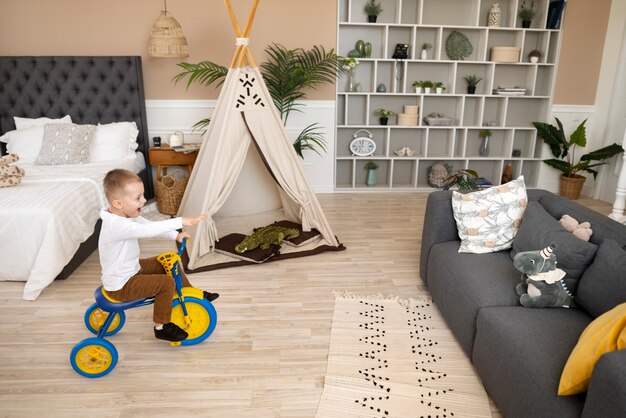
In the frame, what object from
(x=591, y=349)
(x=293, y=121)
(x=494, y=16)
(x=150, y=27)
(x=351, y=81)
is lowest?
(x=591, y=349)

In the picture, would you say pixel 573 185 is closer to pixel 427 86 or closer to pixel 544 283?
pixel 427 86

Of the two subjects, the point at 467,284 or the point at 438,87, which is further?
the point at 438,87

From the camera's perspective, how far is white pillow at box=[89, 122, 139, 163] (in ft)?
12.9

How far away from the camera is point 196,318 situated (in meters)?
2.13

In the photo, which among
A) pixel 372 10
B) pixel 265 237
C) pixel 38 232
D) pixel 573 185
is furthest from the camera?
pixel 573 185

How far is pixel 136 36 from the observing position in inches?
168

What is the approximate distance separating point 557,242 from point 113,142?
142 inches

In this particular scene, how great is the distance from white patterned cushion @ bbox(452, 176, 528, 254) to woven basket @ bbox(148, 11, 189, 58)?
2.85 m

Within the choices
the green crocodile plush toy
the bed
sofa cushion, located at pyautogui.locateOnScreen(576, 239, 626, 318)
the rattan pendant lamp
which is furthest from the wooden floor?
the rattan pendant lamp

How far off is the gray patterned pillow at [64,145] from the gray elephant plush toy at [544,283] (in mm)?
3539

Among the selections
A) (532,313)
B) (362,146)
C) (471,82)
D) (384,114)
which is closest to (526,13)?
(471,82)

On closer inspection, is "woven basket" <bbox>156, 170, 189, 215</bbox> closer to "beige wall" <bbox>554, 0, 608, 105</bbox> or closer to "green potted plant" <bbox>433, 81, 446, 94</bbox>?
"green potted plant" <bbox>433, 81, 446, 94</bbox>

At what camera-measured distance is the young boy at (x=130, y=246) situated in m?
1.84

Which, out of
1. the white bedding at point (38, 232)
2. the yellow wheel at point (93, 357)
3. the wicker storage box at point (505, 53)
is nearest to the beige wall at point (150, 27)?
the wicker storage box at point (505, 53)
